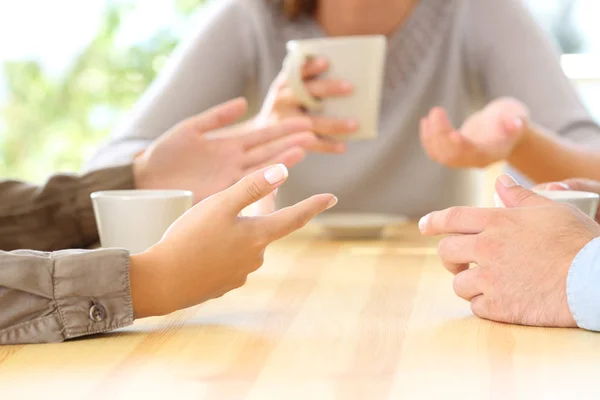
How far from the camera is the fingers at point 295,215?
2.60 feet

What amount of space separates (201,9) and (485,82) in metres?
2.28

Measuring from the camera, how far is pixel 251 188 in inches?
30.5

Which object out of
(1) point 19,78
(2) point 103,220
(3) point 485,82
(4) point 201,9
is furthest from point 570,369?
(1) point 19,78

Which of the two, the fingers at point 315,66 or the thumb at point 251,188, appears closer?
the thumb at point 251,188

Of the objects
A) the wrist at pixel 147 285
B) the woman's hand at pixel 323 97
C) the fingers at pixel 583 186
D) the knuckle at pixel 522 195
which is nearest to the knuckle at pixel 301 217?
the wrist at pixel 147 285

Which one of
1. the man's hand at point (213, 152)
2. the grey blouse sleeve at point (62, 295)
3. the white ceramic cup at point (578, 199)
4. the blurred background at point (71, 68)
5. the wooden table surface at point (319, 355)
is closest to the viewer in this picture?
the wooden table surface at point (319, 355)

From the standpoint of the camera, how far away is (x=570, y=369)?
0.64 metres

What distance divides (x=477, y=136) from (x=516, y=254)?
626 millimetres

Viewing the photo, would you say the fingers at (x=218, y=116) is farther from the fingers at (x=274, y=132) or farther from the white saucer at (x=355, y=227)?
the white saucer at (x=355, y=227)

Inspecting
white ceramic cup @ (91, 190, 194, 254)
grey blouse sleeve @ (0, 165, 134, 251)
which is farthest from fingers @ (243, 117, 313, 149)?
white ceramic cup @ (91, 190, 194, 254)

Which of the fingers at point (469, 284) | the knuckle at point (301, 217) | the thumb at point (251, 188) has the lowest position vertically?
the fingers at point (469, 284)

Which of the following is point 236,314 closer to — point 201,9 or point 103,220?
point 103,220

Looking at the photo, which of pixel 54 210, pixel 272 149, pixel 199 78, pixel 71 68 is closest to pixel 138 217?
pixel 54 210

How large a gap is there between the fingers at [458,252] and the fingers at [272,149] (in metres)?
0.52
